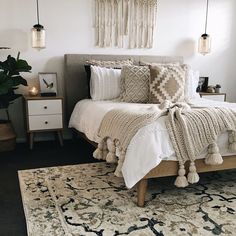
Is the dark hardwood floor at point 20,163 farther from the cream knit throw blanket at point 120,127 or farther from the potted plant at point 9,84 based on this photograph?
the cream knit throw blanket at point 120,127

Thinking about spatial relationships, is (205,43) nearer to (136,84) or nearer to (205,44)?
(205,44)

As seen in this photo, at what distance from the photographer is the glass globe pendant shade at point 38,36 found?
3.73 metres

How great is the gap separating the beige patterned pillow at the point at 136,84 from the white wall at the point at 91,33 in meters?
0.98

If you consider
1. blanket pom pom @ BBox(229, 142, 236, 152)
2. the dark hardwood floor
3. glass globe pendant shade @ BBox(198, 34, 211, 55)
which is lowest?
the dark hardwood floor

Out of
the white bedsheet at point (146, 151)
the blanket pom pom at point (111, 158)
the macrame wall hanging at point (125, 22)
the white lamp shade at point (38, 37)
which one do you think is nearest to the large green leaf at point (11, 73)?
the white lamp shade at point (38, 37)

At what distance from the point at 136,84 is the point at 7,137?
171 cm

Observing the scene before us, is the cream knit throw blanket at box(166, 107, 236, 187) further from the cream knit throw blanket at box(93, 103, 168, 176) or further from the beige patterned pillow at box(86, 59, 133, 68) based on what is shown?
the beige patterned pillow at box(86, 59, 133, 68)

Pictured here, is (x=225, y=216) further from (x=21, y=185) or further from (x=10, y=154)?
(x=10, y=154)

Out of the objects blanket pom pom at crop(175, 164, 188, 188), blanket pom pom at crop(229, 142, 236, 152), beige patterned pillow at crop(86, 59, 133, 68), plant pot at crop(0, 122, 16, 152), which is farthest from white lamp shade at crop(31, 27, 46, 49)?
blanket pom pom at crop(229, 142, 236, 152)

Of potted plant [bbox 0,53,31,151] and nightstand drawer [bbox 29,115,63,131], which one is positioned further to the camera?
nightstand drawer [bbox 29,115,63,131]

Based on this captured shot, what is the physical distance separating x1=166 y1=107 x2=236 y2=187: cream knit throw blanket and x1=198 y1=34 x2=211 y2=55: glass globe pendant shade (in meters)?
2.48

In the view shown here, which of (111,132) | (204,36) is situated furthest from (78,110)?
(204,36)

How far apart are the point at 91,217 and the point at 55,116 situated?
194 cm

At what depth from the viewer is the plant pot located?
3.63 metres
